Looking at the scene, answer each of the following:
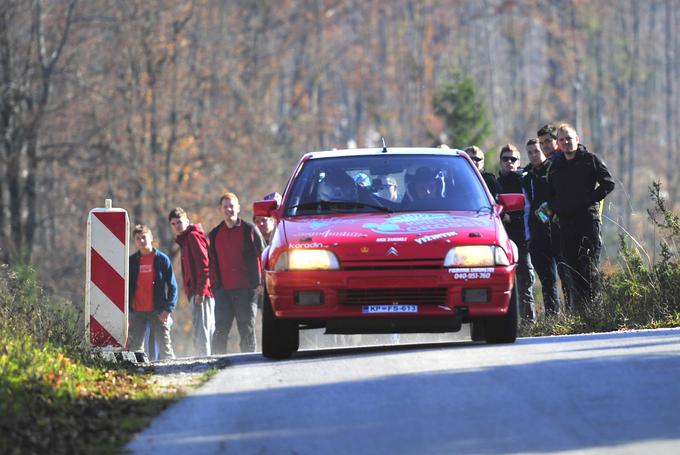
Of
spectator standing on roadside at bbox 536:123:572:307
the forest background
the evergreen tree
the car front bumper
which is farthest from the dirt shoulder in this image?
the evergreen tree

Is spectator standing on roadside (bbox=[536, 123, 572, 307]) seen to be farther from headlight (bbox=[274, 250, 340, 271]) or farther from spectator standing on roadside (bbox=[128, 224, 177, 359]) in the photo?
headlight (bbox=[274, 250, 340, 271])

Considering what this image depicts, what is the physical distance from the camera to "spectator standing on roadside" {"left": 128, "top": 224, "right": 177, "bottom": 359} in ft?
60.3

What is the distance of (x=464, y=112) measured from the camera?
139 ft

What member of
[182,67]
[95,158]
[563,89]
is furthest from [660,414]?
[563,89]

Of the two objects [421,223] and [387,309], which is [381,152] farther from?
[387,309]

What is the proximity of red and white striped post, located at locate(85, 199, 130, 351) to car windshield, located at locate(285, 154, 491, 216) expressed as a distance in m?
1.59

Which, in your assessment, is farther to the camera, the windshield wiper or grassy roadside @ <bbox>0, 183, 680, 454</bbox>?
the windshield wiper

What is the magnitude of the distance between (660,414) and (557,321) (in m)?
6.78

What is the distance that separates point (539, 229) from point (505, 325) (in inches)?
188

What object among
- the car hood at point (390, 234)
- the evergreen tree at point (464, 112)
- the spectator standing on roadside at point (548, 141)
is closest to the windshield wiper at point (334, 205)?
the car hood at point (390, 234)

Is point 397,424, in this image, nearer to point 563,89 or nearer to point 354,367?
point 354,367

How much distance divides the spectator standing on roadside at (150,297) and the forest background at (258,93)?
1627mm

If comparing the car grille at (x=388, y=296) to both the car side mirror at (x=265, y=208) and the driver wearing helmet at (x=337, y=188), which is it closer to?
the driver wearing helmet at (x=337, y=188)

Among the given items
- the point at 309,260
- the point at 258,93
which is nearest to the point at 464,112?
the point at 258,93
